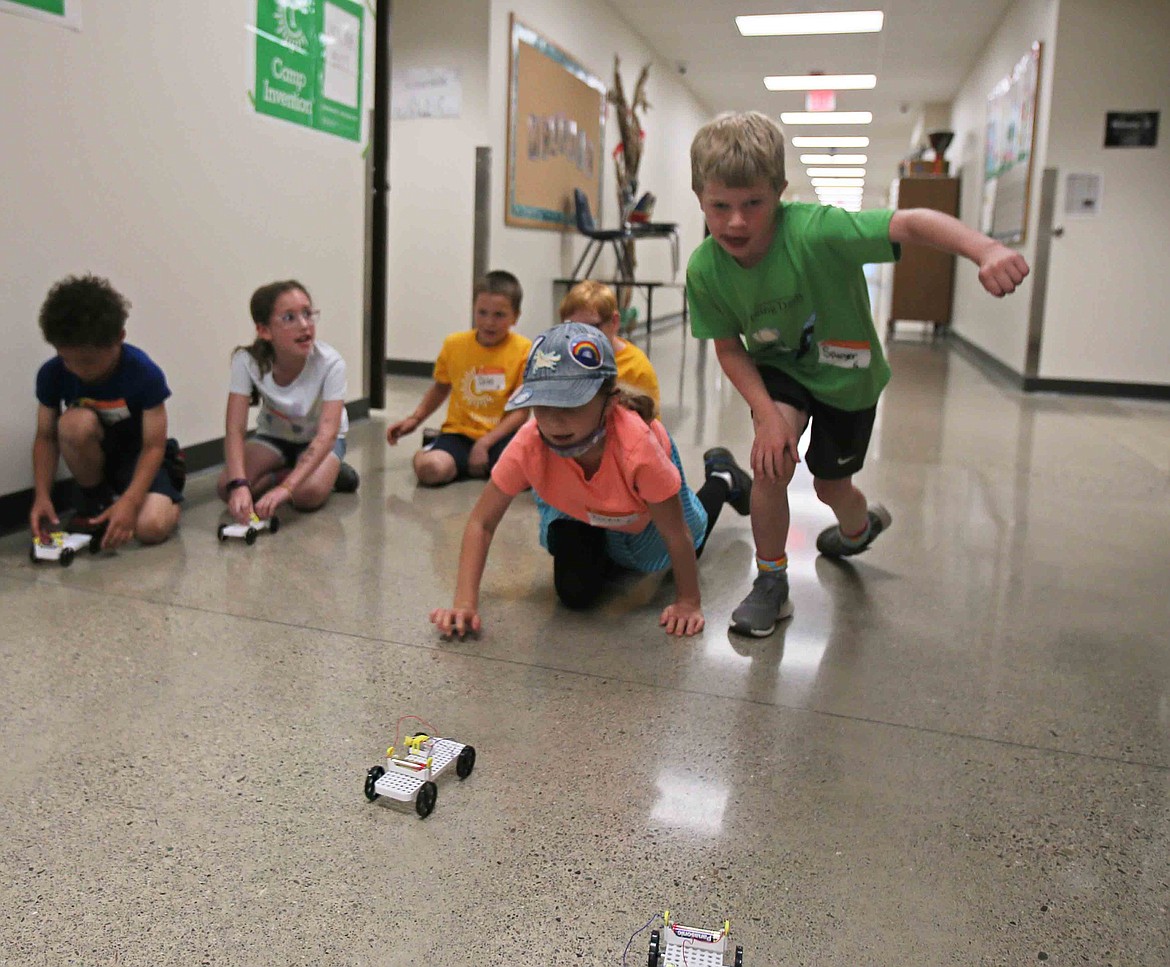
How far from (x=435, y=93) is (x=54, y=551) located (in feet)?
13.8

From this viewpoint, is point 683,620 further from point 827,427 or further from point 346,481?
point 346,481

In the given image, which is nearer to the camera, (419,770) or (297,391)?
(419,770)

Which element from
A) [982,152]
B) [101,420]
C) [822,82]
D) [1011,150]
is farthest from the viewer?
[822,82]

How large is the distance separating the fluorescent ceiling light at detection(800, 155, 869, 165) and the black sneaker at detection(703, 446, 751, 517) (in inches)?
580

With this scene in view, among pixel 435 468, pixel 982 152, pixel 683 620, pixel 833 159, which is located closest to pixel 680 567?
pixel 683 620

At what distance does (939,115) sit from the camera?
39.0ft

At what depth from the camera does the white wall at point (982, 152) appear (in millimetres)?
6105

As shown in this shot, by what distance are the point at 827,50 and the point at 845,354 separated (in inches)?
308

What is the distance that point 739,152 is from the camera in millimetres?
1746

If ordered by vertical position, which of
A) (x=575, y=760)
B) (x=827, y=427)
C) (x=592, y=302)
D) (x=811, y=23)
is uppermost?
(x=811, y=23)

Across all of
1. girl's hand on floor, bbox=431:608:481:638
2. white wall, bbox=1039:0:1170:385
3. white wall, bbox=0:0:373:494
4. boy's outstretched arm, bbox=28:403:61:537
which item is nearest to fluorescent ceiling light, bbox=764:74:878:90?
white wall, bbox=1039:0:1170:385

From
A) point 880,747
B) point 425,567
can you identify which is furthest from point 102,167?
point 880,747

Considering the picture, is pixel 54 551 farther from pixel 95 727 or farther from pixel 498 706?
pixel 498 706

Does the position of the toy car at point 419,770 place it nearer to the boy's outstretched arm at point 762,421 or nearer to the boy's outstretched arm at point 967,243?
the boy's outstretched arm at point 762,421
